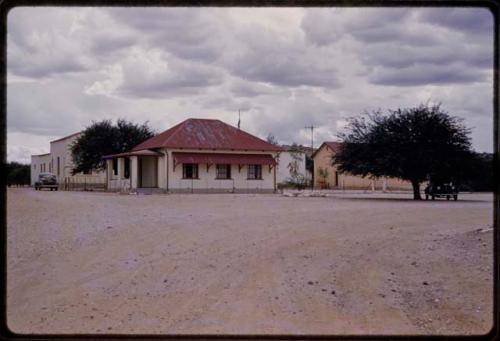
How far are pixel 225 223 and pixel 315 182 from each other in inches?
1489

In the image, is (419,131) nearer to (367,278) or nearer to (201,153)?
(201,153)

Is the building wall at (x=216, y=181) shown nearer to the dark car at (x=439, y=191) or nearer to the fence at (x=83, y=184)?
the fence at (x=83, y=184)

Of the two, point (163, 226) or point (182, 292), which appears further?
point (163, 226)

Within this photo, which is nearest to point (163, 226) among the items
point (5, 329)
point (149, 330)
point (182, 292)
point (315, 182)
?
point (182, 292)

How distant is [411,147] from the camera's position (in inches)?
1145

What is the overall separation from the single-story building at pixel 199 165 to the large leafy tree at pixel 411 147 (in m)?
5.23

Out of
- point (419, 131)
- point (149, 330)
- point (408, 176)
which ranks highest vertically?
point (419, 131)

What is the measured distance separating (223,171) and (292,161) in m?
14.8

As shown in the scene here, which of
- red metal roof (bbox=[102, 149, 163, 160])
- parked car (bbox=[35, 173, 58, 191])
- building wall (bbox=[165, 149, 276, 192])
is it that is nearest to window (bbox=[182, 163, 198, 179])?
building wall (bbox=[165, 149, 276, 192])

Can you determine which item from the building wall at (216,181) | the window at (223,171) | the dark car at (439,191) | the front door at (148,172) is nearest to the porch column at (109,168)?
the front door at (148,172)

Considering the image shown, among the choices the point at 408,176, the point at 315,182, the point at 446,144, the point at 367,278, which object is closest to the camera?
the point at 367,278

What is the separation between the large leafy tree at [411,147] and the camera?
89.9ft

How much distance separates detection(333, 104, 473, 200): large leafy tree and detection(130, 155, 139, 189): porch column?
9.32 metres

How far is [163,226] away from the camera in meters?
12.6
